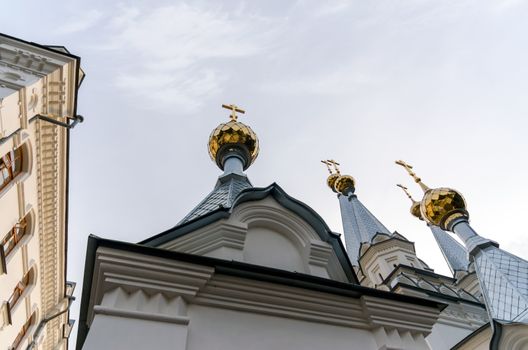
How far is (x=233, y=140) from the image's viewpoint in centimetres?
953

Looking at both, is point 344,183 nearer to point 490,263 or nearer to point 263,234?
point 490,263

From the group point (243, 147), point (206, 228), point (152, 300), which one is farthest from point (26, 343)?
point (152, 300)

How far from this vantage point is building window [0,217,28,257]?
11523 millimetres

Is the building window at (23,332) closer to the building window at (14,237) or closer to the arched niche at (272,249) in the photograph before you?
the building window at (14,237)

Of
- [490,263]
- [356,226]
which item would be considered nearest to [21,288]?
[490,263]

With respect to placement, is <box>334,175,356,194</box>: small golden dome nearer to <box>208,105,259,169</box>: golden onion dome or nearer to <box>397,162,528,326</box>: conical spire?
<box>397,162,528,326</box>: conical spire

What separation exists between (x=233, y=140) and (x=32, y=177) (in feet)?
23.5

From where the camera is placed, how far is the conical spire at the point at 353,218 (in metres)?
26.5

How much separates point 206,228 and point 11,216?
9.18 m

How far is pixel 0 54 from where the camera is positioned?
11.2 m

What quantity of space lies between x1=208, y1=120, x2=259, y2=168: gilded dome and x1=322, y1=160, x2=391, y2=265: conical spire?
58.1 feet

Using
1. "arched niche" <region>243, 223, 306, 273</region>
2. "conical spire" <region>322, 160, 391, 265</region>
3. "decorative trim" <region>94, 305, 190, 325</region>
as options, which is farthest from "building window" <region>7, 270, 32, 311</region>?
"conical spire" <region>322, 160, 391, 265</region>

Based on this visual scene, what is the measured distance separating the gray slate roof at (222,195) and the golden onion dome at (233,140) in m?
1.63

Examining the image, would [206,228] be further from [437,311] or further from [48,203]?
[48,203]
